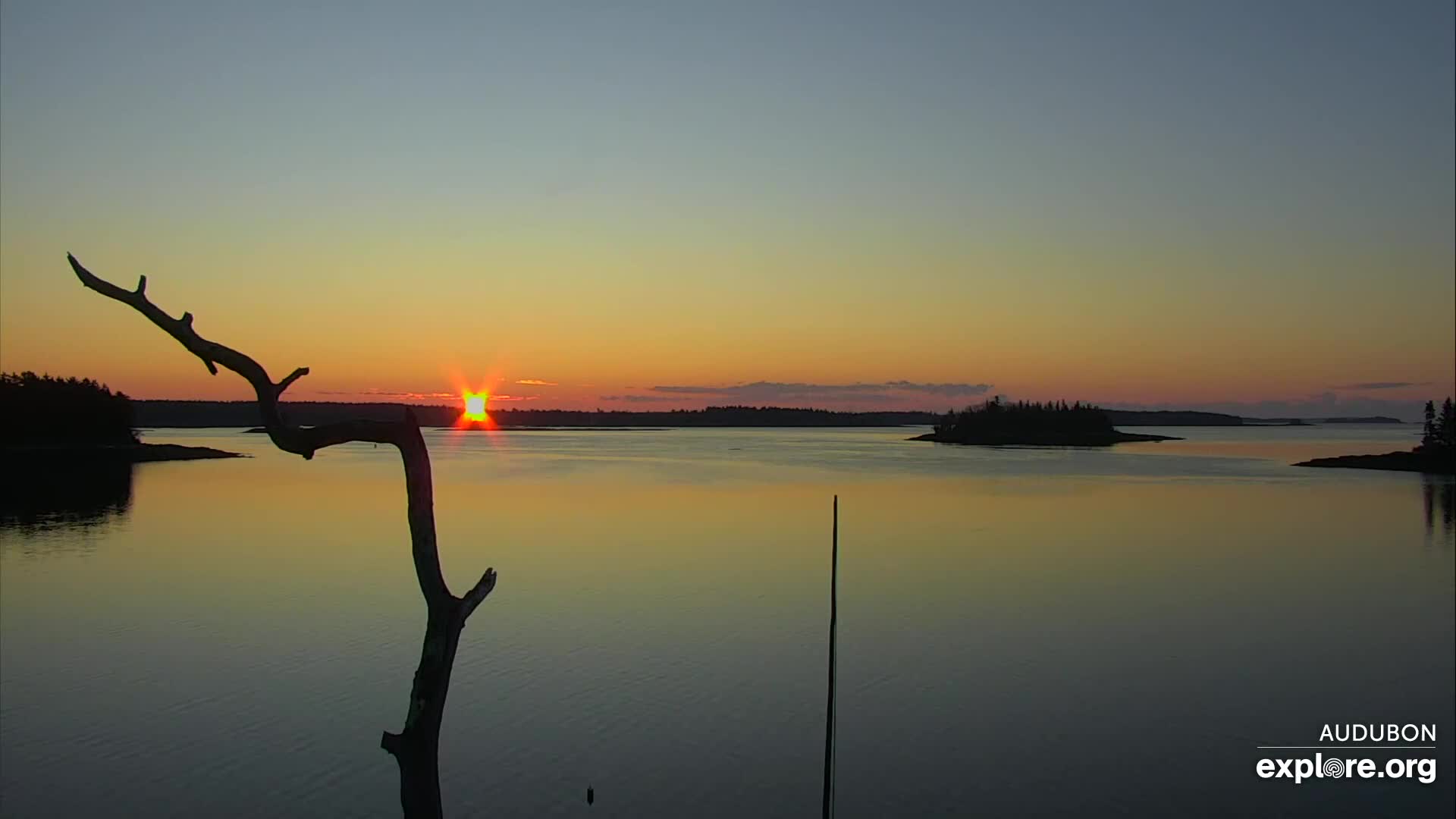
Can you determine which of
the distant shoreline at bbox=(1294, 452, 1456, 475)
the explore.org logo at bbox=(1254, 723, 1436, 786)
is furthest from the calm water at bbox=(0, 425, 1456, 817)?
the distant shoreline at bbox=(1294, 452, 1456, 475)

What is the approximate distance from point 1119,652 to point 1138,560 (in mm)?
15748

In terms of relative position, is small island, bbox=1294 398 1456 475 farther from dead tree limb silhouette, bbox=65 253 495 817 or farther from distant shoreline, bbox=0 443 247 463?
distant shoreline, bbox=0 443 247 463

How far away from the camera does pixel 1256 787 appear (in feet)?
48.8

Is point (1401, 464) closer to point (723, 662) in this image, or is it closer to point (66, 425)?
point (723, 662)

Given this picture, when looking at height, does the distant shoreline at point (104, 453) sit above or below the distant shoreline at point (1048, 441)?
below

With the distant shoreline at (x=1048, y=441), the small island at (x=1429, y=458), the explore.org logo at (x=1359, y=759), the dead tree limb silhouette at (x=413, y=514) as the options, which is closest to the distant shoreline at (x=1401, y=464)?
the small island at (x=1429, y=458)

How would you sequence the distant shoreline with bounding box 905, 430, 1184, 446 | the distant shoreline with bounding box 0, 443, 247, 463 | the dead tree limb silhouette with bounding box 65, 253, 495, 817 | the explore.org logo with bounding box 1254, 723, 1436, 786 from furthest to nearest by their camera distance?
the distant shoreline with bounding box 905, 430, 1184, 446 → the distant shoreline with bounding box 0, 443, 247, 463 → the explore.org logo with bounding box 1254, 723, 1436, 786 → the dead tree limb silhouette with bounding box 65, 253, 495, 817

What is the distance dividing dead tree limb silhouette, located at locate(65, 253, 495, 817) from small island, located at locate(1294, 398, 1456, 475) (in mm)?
100057

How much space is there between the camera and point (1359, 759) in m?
16.1

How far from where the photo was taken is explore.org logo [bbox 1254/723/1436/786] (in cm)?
1541

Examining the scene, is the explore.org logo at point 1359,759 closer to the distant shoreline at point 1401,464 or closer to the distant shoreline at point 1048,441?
the distant shoreline at point 1401,464

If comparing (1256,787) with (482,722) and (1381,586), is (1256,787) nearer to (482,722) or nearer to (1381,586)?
(482,722)

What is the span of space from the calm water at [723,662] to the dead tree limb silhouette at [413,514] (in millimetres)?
6046

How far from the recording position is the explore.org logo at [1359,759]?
1541 cm
